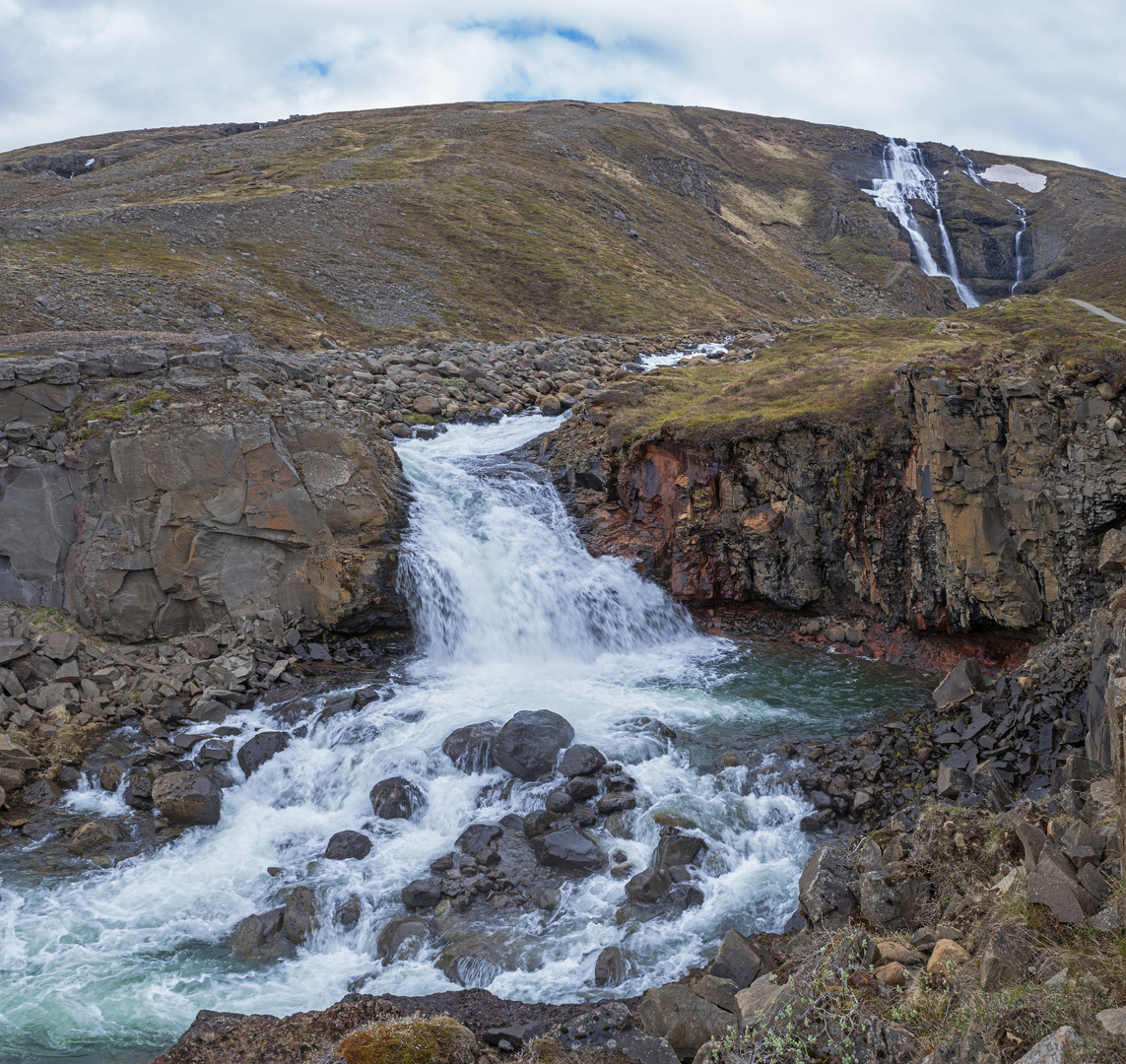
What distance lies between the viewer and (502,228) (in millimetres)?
62188

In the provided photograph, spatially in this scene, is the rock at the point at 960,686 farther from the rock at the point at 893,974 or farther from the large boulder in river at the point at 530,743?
the rock at the point at 893,974

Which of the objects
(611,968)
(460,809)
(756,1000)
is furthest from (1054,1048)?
(460,809)

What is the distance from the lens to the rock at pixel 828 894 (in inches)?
399

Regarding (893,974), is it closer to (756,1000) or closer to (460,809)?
(756,1000)

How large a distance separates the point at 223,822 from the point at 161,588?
25.3ft

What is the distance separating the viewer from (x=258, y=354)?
80.8 ft

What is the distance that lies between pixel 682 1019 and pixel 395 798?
7.22 m

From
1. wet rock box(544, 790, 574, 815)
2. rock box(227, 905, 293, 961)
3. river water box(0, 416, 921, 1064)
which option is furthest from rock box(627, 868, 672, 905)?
rock box(227, 905, 293, 961)

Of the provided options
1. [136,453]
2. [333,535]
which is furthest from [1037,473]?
[136,453]

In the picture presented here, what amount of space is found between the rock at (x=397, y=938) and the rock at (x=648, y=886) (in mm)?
3191

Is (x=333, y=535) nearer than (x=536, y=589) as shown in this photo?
Yes

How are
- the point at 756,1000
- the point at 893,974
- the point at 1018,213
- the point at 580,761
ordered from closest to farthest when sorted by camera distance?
the point at 893,974
the point at 756,1000
the point at 580,761
the point at 1018,213

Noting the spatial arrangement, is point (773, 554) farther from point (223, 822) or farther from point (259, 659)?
point (223, 822)

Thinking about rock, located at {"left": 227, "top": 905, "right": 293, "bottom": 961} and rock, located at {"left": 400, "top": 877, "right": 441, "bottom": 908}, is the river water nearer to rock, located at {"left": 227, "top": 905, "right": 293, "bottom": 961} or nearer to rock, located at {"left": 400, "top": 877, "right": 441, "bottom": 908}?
rock, located at {"left": 227, "top": 905, "right": 293, "bottom": 961}
